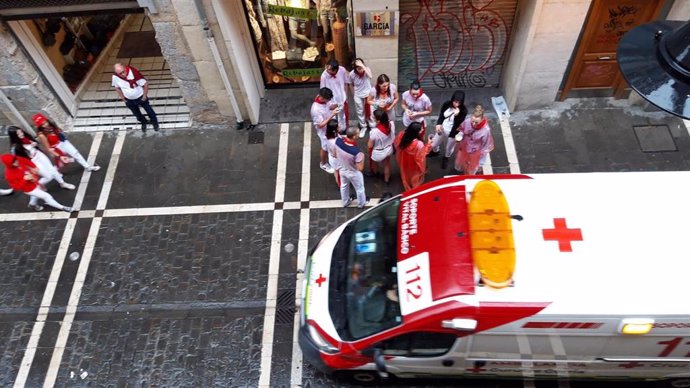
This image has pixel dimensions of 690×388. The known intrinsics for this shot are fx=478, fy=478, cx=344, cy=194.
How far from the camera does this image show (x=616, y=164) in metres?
8.71

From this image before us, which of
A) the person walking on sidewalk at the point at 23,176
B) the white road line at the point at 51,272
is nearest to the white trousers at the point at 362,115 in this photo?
the white road line at the point at 51,272

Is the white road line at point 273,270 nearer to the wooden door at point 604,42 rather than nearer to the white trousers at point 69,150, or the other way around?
the white trousers at point 69,150

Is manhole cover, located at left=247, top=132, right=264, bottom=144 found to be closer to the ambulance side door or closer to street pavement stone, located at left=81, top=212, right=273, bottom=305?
street pavement stone, located at left=81, top=212, right=273, bottom=305

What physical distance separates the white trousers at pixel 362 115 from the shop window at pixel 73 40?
6.49 m

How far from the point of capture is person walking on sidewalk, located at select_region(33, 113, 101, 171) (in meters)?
8.33

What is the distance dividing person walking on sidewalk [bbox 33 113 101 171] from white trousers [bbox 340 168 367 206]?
5081 mm

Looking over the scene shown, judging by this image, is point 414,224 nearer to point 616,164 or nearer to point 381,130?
point 381,130

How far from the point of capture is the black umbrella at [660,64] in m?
2.43

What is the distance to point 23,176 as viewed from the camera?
26.2 ft

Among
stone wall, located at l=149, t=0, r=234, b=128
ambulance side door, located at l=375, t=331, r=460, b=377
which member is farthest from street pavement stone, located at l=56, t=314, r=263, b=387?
stone wall, located at l=149, t=0, r=234, b=128

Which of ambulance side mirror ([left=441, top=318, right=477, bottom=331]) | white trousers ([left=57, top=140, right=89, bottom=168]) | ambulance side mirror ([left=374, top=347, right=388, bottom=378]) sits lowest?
white trousers ([left=57, top=140, right=89, bottom=168])

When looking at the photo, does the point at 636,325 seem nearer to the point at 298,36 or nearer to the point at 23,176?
the point at 298,36

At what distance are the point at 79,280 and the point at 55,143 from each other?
256 centimetres

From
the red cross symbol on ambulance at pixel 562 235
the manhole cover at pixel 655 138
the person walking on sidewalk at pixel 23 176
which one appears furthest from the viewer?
the manhole cover at pixel 655 138
